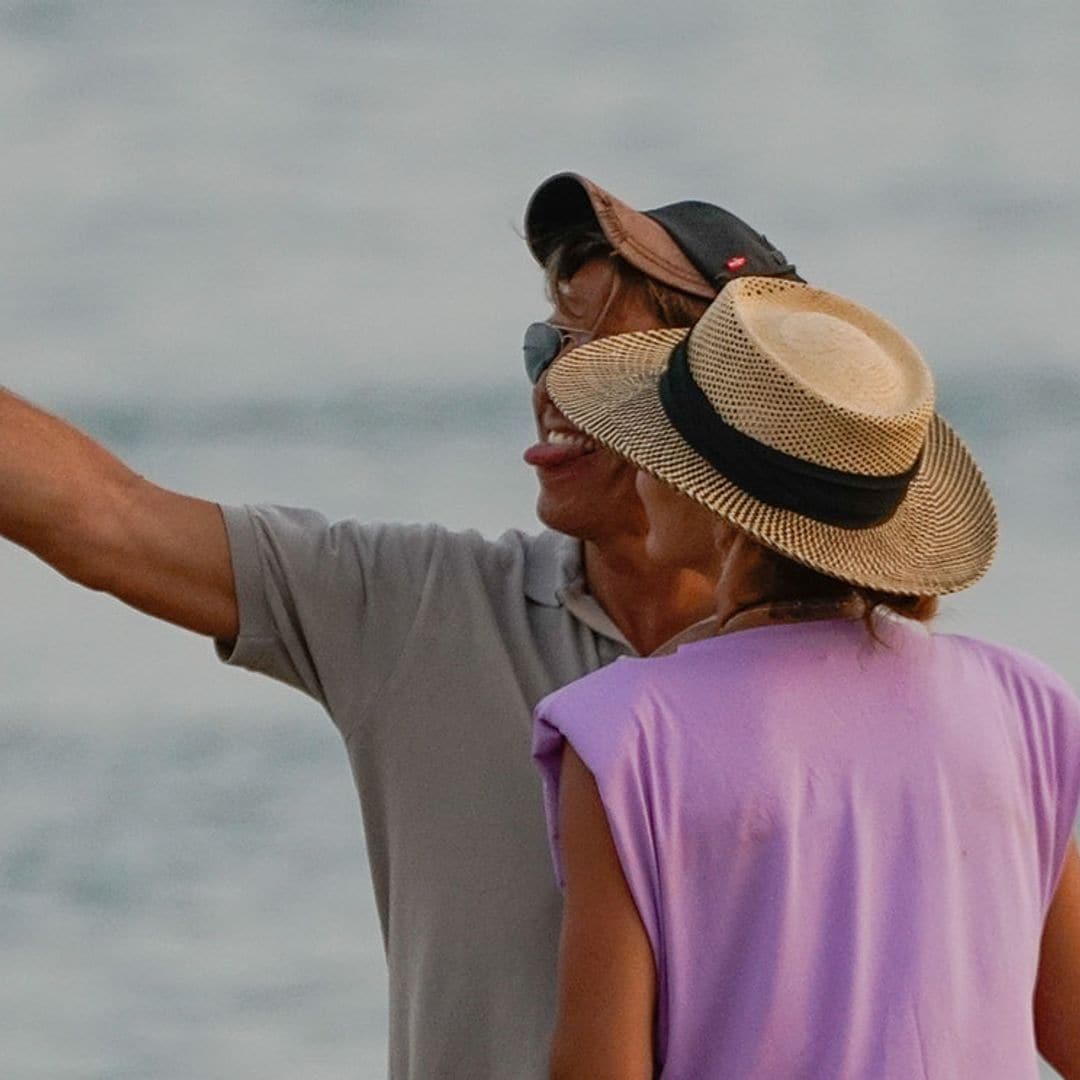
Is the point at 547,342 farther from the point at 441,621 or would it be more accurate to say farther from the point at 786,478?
the point at 786,478

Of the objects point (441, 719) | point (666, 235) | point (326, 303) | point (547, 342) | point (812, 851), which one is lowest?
point (812, 851)

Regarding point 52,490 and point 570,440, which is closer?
point 52,490

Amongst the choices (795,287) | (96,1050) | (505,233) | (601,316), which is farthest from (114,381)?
(795,287)

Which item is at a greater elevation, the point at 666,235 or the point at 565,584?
the point at 666,235

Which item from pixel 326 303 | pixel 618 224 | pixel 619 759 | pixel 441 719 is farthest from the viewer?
pixel 326 303

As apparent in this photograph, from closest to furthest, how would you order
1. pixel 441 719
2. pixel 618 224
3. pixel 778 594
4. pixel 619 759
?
pixel 619 759 < pixel 778 594 < pixel 441 719 < pixel 618 224

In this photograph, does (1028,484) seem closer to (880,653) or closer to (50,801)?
(50,801)

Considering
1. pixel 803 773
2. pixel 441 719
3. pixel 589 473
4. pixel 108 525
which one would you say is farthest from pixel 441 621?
pixel 803 773

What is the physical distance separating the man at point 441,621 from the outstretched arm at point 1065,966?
564mm

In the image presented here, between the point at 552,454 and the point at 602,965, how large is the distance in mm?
999

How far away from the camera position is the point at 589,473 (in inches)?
139

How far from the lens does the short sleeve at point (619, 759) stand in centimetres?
267

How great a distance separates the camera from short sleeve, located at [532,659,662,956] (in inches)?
105

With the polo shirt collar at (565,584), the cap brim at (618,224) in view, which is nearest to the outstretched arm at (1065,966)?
the polo shirt collar at (565,584)
